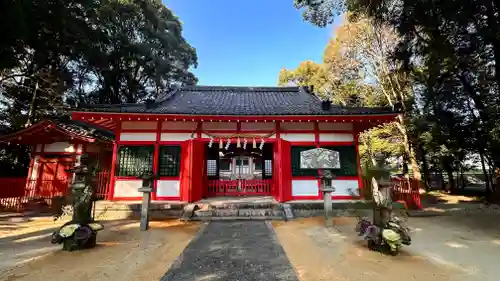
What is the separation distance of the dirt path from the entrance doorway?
4.84 meters

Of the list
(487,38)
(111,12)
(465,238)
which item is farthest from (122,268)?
(111,12)

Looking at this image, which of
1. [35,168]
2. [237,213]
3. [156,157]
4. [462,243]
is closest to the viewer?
[462,243]

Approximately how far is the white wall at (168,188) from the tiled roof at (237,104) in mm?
2503

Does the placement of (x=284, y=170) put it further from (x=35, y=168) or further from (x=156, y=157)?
(x=35, y=168)

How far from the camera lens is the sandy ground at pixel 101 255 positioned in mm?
3219

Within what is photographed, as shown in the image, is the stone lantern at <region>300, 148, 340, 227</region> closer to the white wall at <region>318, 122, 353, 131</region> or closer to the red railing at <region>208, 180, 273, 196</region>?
the white wall at <region>318, 122, 353, 131</region>

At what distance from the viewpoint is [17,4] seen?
7848mm

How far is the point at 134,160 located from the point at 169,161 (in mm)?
1274

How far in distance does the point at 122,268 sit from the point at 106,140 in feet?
28.2

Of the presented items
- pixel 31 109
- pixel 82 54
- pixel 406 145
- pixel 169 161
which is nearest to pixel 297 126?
pixel 169 161

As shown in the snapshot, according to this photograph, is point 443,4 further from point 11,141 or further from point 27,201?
point 11,141

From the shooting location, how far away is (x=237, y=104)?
10.6 metres

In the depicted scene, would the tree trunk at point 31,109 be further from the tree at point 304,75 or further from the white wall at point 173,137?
the tree at point 304,75

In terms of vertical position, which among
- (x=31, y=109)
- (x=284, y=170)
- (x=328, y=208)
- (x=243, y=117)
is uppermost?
(x=31, y=109)
